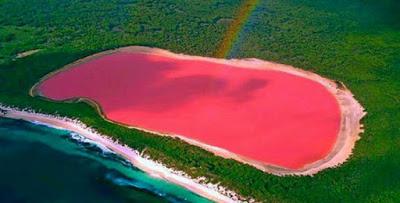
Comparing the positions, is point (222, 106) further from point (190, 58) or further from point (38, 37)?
point (38, 37)

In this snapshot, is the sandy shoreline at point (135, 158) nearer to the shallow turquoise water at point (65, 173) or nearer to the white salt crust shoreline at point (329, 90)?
the shallow turquoise water at point (65, 173)

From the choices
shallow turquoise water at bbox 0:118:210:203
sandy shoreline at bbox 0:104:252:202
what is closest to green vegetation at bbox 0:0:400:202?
sandy shoreline at bbox 0:104:252:202

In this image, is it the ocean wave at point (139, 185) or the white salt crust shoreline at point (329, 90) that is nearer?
the ocean wave at point (139, 185)

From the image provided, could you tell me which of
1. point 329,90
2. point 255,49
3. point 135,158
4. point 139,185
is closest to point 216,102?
point 135,158

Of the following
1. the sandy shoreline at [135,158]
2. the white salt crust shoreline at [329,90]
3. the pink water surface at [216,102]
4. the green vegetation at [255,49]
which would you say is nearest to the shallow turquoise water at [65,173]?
the sandy shoreline at [135,158]

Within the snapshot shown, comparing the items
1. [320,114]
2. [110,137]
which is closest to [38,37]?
[110,137]

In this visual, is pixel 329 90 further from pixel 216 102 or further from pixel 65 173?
pixel 65 173

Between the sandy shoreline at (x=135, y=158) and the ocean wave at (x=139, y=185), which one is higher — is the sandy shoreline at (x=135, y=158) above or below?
above
